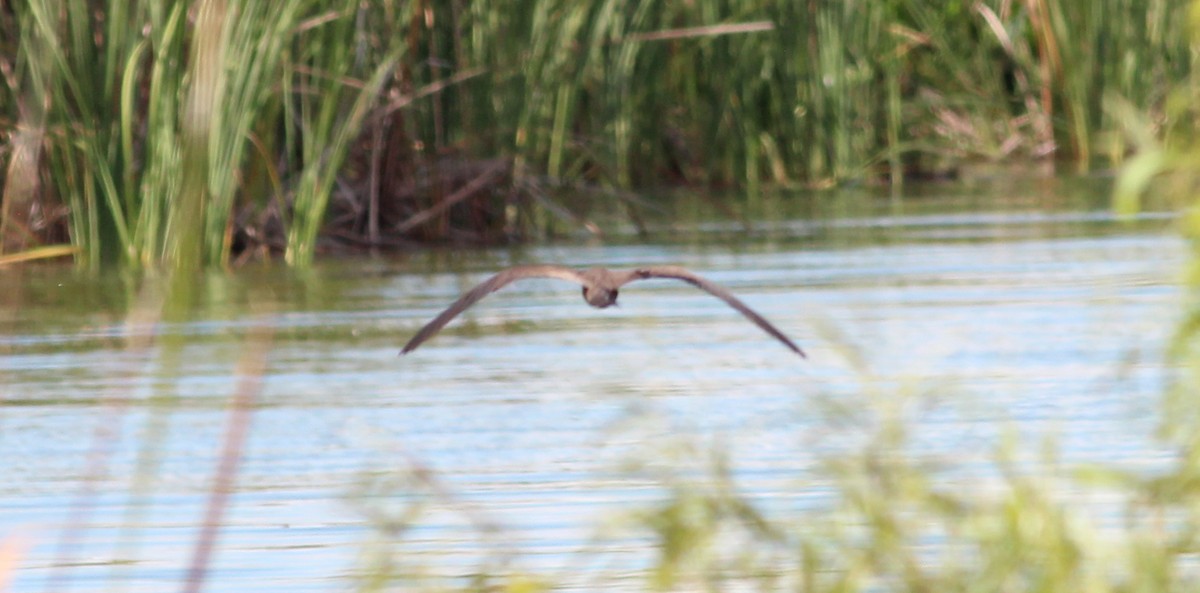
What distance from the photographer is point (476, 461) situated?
3414 millimetres

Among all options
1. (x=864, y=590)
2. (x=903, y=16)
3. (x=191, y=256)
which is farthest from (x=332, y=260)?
(x=903, y=16)

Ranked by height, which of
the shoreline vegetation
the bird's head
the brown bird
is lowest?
the shoreline vegetation

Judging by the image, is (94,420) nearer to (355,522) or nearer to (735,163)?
(355,522)

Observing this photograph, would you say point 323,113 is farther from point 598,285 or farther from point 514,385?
point 598,285

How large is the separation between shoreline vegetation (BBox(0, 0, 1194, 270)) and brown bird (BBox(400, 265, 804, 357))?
20.1 inches

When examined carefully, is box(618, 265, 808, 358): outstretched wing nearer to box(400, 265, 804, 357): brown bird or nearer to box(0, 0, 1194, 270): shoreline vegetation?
box(400, 265, 804, 357): brown bird

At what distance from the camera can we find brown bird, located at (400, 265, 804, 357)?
2.62m

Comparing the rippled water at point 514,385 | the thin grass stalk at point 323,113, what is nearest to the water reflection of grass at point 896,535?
the rippled water at point 514,385

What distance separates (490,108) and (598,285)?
13.0ft

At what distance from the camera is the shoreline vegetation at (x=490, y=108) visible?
18.9 feet

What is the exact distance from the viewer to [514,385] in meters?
4.16

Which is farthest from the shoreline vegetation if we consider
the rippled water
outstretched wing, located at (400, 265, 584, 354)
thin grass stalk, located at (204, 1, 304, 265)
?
outstretched wing, located at (400, 265, 584, 354)

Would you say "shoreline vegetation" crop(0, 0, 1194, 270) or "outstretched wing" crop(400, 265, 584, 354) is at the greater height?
"outstretched wing" crop(400, 265, 584, 354)

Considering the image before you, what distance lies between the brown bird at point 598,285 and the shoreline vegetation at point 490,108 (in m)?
0.51
